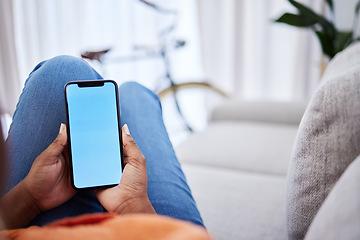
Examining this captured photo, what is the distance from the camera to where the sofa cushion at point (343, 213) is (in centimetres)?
30

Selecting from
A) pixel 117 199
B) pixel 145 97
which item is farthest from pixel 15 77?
pixel 117 199

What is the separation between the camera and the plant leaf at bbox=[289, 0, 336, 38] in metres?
1.40

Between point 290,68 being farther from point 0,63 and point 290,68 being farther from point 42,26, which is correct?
point 0,63

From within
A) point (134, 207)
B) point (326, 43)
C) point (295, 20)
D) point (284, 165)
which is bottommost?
point (284, 165)

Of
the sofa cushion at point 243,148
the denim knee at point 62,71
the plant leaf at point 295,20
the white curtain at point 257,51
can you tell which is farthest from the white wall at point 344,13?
the denim knee at point 62,71

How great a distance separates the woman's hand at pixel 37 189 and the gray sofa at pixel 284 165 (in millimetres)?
350

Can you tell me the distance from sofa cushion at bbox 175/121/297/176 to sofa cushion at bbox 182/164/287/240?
1.8 inches

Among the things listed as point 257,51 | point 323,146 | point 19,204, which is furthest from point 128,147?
point 257,51

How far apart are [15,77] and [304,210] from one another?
99 centimetres

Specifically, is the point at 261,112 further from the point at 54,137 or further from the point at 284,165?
the point at 54,137

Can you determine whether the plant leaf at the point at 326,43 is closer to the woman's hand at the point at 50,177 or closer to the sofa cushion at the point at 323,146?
the sofa cushion at the point at 323,146

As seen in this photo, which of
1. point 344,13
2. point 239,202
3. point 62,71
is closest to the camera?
point 62,71

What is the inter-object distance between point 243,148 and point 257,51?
1543mm

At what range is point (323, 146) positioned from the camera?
0.43m
